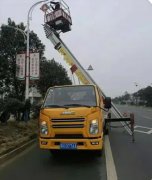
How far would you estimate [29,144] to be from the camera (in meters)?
13.1

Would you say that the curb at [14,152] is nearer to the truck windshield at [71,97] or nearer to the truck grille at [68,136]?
the truck grille at [68,136]

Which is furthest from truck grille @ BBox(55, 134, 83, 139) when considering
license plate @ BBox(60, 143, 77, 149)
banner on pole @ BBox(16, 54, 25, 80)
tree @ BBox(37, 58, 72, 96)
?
tree @ BBox(37, 58, 72, 96)

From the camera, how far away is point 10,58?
22141mm

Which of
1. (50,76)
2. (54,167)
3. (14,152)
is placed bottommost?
(54,167)

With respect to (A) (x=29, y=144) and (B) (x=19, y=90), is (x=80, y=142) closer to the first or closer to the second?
(A) (x=29, y=144)

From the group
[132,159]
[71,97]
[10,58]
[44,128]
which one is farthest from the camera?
[10,58]

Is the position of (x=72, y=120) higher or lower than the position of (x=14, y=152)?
higher

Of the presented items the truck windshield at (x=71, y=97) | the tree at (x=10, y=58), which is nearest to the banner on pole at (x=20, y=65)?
the tree at (x=10, y=58)

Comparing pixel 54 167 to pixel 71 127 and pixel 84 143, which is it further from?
pixel 71 127

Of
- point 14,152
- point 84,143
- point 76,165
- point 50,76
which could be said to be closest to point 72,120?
point 84,143

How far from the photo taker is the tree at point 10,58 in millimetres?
21609

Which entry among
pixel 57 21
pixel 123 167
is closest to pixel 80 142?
pixel 123 167

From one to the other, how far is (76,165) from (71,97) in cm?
217

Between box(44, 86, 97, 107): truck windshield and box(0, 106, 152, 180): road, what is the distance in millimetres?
1572
